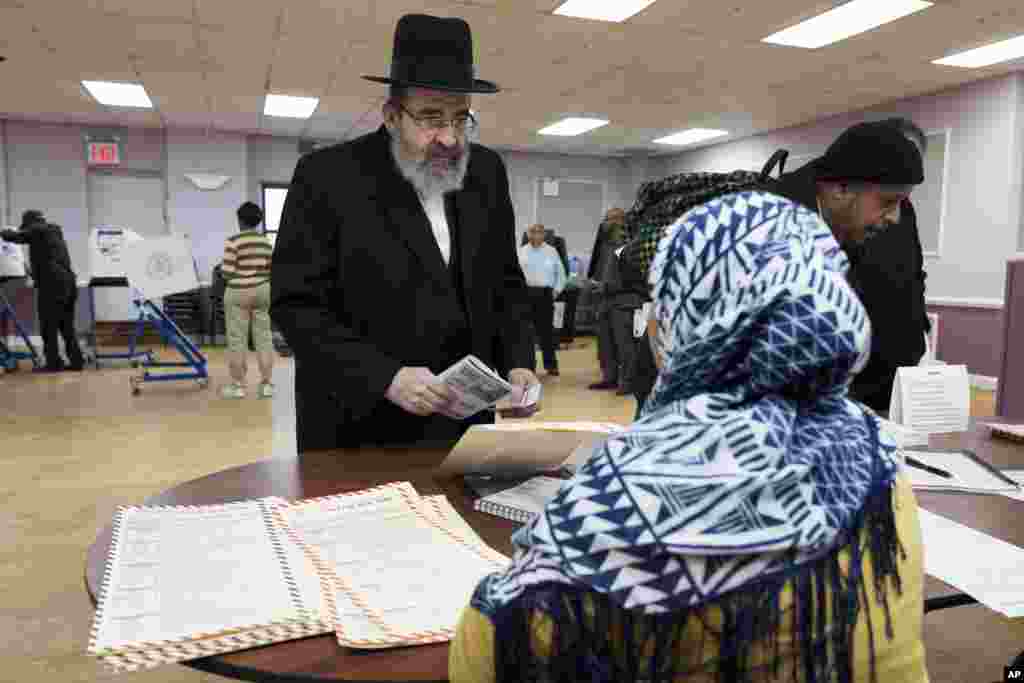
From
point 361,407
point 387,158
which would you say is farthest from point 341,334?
point 387,158

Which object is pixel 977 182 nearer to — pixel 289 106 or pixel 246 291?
pixel 246 291

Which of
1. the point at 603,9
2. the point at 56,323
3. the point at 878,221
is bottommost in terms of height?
the point at 56,323

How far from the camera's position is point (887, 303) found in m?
2.29

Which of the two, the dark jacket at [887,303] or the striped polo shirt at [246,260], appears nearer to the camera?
the dark jacket at [887,303]

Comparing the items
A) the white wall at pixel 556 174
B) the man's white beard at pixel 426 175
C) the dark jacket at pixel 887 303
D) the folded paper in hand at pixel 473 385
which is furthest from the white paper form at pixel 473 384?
the white wall at pixel 556 174

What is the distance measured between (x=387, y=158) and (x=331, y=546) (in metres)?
1.01

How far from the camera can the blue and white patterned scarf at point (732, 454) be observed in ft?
1.92

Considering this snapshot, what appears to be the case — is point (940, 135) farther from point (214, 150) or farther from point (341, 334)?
point (214, 150)

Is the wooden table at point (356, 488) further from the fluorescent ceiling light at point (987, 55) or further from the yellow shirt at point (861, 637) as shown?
the fluorescent ceiling light at point (987, 55)

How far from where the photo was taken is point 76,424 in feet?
17.4

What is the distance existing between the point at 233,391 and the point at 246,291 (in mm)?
883

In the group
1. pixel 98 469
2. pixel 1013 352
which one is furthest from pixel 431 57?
pixel 98 469

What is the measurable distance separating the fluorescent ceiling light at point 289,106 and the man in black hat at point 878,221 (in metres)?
7.60

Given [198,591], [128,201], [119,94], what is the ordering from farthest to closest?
[128,201] < [119,94] < [198,591]
